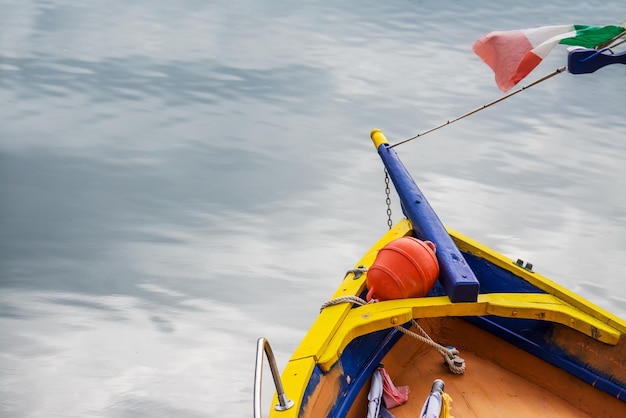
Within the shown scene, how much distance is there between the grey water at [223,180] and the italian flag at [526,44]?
2.79m

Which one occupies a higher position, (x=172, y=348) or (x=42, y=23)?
(x=42, y=23)

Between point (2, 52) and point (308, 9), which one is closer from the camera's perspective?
point (2, 52)

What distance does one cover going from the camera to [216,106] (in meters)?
11.3

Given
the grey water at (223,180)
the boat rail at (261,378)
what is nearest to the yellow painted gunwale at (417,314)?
the boat rail at (261,378)

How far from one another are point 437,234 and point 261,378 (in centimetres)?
179

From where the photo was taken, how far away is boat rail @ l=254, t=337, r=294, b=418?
3050 millimetres

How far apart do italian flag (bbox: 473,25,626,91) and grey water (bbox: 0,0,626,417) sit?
2.79m


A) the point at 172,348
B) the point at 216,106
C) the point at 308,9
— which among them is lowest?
the point at 172,348

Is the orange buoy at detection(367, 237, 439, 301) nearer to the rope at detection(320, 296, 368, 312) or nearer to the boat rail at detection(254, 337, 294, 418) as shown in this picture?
the rope at detection(320, 296, 368, 312)

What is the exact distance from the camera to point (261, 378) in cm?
338

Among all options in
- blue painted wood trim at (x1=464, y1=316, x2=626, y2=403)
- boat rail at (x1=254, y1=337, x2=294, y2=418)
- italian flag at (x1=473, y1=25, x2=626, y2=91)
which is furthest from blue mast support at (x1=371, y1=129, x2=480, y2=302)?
boat rail at (x1=254, y1=337, x2=294, y2=418)

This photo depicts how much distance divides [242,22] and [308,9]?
2.30 meters

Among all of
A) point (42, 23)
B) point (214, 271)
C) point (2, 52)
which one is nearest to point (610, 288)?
point (214, 271)

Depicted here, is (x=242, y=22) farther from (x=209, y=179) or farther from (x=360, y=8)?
(x=209, y=179)
